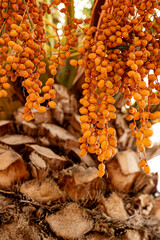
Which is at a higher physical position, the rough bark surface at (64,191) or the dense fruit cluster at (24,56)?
the dense fruit cluster at (24,56)

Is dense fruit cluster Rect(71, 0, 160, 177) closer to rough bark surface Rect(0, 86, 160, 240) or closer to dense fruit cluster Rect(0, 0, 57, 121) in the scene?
dense fruit cluster Rect(0, 0, 57, 121)

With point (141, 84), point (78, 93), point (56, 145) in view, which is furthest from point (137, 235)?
point (78, 93)

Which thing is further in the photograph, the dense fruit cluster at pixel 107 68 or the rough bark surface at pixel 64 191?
the rough bark surface at pixel 64 191

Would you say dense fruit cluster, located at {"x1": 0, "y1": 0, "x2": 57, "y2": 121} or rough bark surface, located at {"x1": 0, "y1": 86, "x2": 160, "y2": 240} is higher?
dense fruit cluster, located at {"x1": 0, "y1": 0, "x2": 57, "y2": 121}

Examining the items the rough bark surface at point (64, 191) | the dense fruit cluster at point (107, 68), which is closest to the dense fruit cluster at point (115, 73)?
the dense fruit cluster at point (107, 68)

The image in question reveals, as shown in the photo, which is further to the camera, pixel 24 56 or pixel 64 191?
pixel 64 191

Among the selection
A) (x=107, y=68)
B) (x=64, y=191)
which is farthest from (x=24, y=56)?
(x=64, y=191)

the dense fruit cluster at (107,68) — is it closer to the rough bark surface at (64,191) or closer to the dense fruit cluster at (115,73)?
the dense fruit cluster at (115,73)

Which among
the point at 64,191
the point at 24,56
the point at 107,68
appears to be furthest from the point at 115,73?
the point at 64,191

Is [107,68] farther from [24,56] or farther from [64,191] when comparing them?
[64,191]

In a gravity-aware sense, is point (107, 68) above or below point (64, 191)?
above

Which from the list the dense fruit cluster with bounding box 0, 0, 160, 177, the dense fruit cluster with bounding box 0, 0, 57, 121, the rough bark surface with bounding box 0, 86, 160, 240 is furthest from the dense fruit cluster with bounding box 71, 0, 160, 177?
the rough bark surface with bounding box 0, 86, 160, 240
